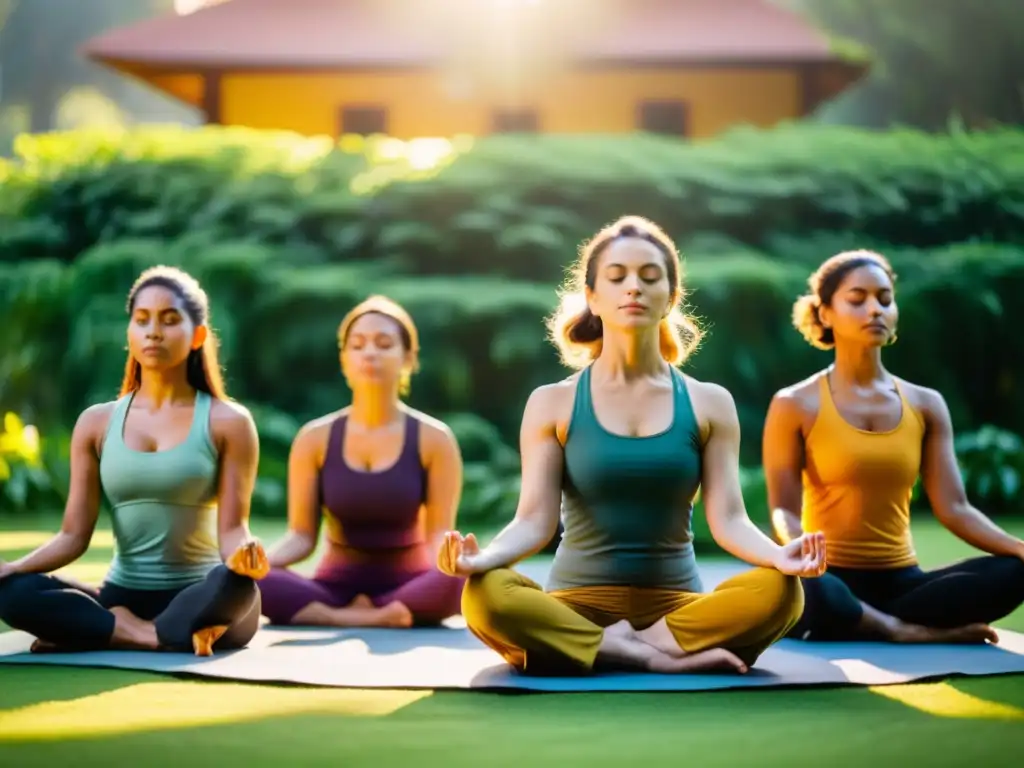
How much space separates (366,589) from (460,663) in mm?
1482

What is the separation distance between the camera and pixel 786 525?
620 cm

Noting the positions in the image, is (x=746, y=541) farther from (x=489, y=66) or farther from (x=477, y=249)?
(x=489, y=66)

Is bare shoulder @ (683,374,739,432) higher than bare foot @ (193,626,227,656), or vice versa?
bare shoulder @ (683,374,739,432)

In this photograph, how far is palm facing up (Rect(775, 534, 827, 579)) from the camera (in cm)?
474

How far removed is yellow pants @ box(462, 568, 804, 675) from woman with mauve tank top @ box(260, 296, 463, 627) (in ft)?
5.48

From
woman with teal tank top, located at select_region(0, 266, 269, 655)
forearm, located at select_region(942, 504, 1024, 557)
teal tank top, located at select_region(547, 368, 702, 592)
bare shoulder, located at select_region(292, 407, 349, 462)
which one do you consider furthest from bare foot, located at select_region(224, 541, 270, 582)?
forearm, located at select_region(942, 504, 1024, 557)

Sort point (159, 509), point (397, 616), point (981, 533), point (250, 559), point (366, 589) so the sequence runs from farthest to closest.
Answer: point (366, 589) < point (397, 616) < point (981, 533) < point (159, 509) < point (250, 559)

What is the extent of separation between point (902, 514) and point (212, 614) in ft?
8.98

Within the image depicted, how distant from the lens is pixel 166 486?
5836 mm

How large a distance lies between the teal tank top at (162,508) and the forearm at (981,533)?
285cm

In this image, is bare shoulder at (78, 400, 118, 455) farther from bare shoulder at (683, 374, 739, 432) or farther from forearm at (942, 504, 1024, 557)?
forearm at (942, 504, 1024, 557)

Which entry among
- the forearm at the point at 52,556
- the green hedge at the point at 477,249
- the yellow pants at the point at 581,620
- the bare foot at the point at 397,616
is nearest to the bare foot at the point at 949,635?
the yellow pants at the point at 581,620

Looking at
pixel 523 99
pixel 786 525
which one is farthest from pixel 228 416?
pixel 523 99

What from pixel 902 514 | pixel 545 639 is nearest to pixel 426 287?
pixel 902 514
